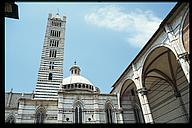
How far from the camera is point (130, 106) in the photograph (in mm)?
20141

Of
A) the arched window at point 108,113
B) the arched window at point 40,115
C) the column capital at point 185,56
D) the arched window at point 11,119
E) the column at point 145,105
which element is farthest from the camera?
the arched window at point 11,119

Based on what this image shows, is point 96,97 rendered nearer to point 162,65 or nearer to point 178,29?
point 162,65

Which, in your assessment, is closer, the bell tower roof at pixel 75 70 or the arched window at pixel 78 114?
the arched window at pixel 78 114

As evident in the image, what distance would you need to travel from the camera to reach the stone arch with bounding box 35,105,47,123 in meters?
17.9

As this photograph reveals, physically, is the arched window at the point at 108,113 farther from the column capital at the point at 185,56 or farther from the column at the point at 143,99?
the column capital at the point at 185,56

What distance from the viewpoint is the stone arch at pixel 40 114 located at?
58.6 feet

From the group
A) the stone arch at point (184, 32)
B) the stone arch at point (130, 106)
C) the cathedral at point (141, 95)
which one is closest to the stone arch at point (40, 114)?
the cathedral at point (141, 95)

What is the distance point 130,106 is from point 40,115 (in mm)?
10614

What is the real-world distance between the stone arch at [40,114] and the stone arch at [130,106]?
354 inches

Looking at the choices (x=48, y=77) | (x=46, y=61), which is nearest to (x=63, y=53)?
(x=46, y=61)

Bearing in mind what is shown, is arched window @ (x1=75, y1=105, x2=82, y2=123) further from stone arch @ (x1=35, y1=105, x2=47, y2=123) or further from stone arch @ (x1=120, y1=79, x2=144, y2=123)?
stone arch @ (x1=120, y1=79, x2=144, y2=123)

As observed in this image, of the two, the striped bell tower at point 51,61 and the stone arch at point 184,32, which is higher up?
the striped bell tower at point 51,61

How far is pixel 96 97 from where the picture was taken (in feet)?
62.0
